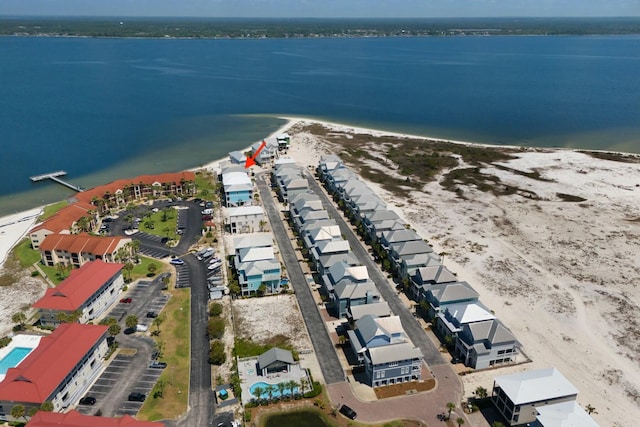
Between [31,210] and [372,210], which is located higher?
[372,210]

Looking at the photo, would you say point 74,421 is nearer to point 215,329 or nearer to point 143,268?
point 215,329

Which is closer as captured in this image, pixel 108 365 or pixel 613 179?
pixel 108 365

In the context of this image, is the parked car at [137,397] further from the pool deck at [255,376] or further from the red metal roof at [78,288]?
the red metal roof at [78,288]

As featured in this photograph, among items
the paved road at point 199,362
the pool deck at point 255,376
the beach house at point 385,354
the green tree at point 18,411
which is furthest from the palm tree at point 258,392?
the green tree at point 18,411

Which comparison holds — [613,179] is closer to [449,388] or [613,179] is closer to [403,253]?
[403,253]

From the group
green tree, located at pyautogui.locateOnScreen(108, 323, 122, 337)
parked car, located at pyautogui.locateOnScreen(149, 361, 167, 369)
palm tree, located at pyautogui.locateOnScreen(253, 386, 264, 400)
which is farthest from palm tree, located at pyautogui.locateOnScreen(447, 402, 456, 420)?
green tree, located at pyautogui.locateOnScreen(108, 323, 122, 337)

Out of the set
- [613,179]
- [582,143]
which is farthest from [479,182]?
[582,143]

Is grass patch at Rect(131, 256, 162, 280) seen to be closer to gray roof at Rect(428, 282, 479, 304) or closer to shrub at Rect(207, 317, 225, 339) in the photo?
shrub at Rect(207, 317, 225, 339)

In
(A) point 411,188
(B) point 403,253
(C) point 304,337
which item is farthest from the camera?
(A) point 411,188
